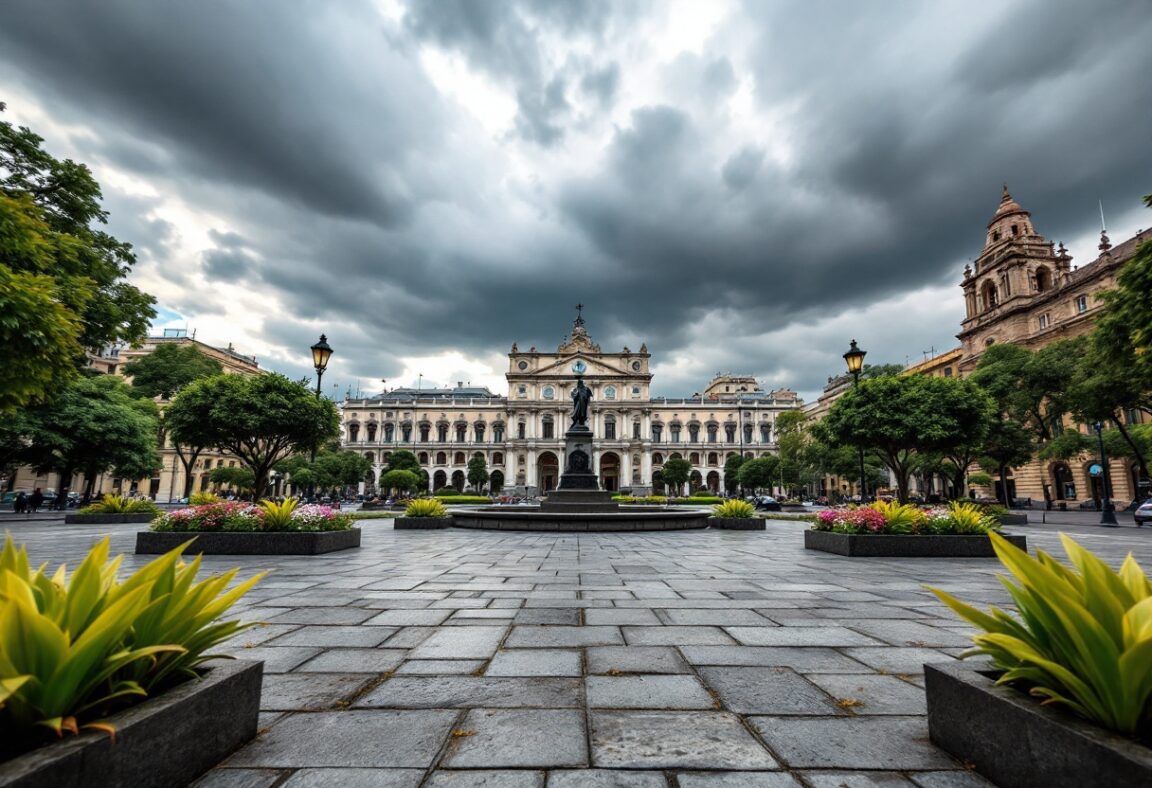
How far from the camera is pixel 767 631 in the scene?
4.00 metres

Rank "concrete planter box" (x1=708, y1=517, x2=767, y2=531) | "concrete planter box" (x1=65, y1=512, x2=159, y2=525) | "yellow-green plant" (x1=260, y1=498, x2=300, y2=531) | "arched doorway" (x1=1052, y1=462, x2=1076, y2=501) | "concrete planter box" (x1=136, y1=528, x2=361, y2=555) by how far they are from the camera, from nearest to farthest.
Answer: "concrete planter box" (x1=136, y1=528, x2=361, y2=555) < "yellow-green plant" (x1=260, y1=498, x2=300, y2=531) < "concrete planter box" (x1=708, y1=517, x2=767, y2=531) < "concrete planter box" (x1=65, y1=512, x2=159, y2=525) < "arched doorway" (x1=1052, y1=462, x2=1076, y2=501)

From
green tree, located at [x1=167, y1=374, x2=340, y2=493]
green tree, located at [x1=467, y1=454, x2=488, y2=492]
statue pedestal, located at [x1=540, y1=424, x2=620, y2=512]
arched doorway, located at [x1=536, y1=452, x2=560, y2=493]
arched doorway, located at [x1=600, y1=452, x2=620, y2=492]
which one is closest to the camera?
statue pedestal, located at [x1=540, y1=424, x2=620, y2=512]

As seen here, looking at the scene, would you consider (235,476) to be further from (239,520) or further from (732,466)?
(732,466)

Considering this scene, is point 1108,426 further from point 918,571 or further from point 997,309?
point 918,571

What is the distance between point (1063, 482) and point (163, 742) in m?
47.1

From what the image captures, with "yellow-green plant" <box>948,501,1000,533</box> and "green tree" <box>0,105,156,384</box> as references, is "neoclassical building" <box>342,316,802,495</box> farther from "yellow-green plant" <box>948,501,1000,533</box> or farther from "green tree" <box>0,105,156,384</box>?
"yellow-green plant" <box>948,501,1000,533</box>

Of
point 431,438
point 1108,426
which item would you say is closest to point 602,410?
point 431,438

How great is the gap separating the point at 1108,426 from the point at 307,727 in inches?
1749

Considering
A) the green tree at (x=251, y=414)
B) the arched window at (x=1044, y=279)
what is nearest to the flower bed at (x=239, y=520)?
the green tree at (x=251, y=414)

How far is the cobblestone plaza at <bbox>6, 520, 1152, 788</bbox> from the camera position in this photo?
6.55 feet

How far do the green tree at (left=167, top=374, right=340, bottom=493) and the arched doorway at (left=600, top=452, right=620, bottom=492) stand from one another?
4627cm

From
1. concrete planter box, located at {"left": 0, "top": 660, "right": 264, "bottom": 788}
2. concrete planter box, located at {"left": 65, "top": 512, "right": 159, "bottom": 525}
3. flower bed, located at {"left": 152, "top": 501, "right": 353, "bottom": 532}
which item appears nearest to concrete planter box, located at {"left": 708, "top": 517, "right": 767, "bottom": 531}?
flower bed, located at {"left": 152, "top": 501, "right": 353, "bottom": 532}

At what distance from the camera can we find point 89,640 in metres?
1.51

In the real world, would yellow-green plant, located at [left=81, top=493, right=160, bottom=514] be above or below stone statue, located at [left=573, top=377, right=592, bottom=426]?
below
